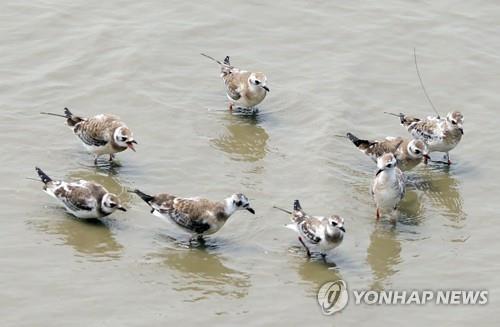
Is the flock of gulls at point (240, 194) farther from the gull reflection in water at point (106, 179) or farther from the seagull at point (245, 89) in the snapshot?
the gull reflection in water at point (106, 179)

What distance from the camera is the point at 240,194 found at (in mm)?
16016

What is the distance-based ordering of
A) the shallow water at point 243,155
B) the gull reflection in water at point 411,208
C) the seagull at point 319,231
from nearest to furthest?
the shallow water at point 243,155 → the seagull at point 319,231 → the gull reflection in water at point 411,208

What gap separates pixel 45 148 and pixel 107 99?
82.5 inches

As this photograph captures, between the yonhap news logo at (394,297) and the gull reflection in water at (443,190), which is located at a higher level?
the gull reflection in water at (443,190)

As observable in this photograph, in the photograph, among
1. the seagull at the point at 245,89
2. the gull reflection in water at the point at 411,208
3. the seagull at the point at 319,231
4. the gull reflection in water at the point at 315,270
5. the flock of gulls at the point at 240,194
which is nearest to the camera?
the gull reflection in water at the point at 315,270

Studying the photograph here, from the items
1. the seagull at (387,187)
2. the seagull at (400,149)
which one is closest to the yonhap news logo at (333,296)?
the seagull at (387,187)

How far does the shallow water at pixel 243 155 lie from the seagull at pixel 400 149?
0.35 m

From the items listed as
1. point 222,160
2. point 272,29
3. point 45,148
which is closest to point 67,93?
point 45,148

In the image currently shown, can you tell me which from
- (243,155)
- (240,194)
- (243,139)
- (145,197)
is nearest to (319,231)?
(240,194)

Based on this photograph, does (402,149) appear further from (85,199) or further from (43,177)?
(43,177)

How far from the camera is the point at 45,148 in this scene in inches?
723

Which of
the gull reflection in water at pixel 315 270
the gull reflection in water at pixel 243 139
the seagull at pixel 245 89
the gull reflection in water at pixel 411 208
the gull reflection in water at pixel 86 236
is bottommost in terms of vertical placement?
the gull reflection in water at pixel 315 270

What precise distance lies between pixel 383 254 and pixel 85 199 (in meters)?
4.23

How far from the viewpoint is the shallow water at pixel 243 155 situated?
571 inches
